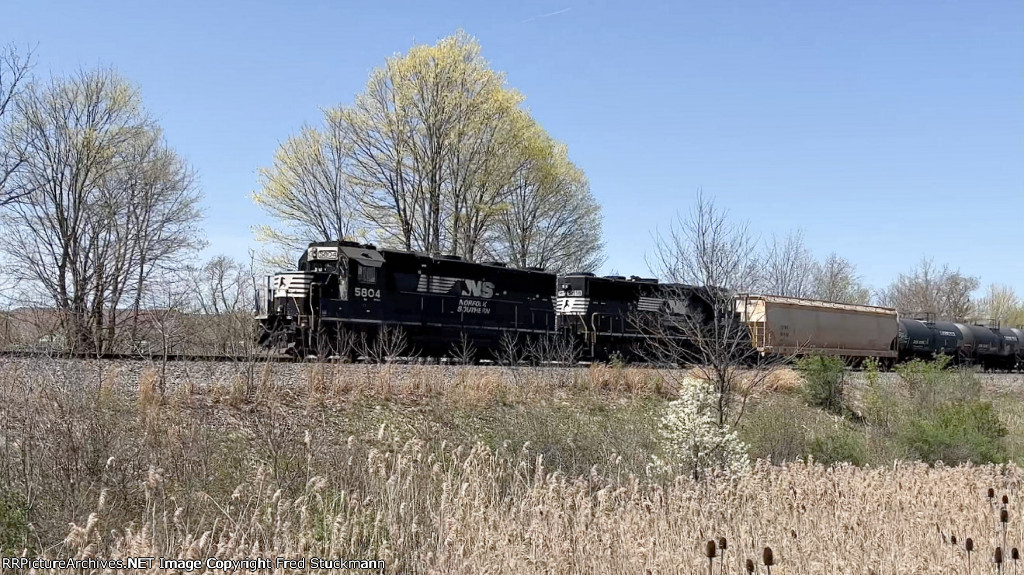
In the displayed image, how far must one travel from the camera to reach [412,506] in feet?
22.1

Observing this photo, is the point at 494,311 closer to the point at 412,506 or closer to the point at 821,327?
the point at 821,327

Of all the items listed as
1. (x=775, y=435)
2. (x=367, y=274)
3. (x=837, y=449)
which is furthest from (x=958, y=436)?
(x=367, y=274)

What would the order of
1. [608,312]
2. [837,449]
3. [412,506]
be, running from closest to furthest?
1. [412,506]
2. [837,449]
3. [608,312]

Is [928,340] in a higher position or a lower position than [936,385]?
higher

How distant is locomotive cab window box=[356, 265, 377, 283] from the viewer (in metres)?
20.5

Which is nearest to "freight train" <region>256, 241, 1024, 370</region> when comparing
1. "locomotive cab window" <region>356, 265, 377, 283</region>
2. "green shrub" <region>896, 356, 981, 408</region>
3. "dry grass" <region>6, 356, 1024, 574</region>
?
"locomotive cab window" <region>356, 265, 377, 283</region>

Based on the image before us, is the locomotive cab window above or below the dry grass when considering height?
above

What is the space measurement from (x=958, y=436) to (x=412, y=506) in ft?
36.3

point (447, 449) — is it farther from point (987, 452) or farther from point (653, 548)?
point (987, 452)

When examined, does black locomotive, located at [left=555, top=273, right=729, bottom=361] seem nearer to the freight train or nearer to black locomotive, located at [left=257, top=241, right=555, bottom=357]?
the freight train

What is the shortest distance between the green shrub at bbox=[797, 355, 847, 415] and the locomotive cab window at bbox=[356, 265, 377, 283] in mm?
11237

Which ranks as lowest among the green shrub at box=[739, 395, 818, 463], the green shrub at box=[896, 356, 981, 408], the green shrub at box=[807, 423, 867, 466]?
the green shrub at box=[807, 423, 867, 466]

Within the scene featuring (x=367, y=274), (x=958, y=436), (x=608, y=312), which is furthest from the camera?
(x=608, y=312)

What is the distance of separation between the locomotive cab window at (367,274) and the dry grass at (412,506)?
35.0 feet
